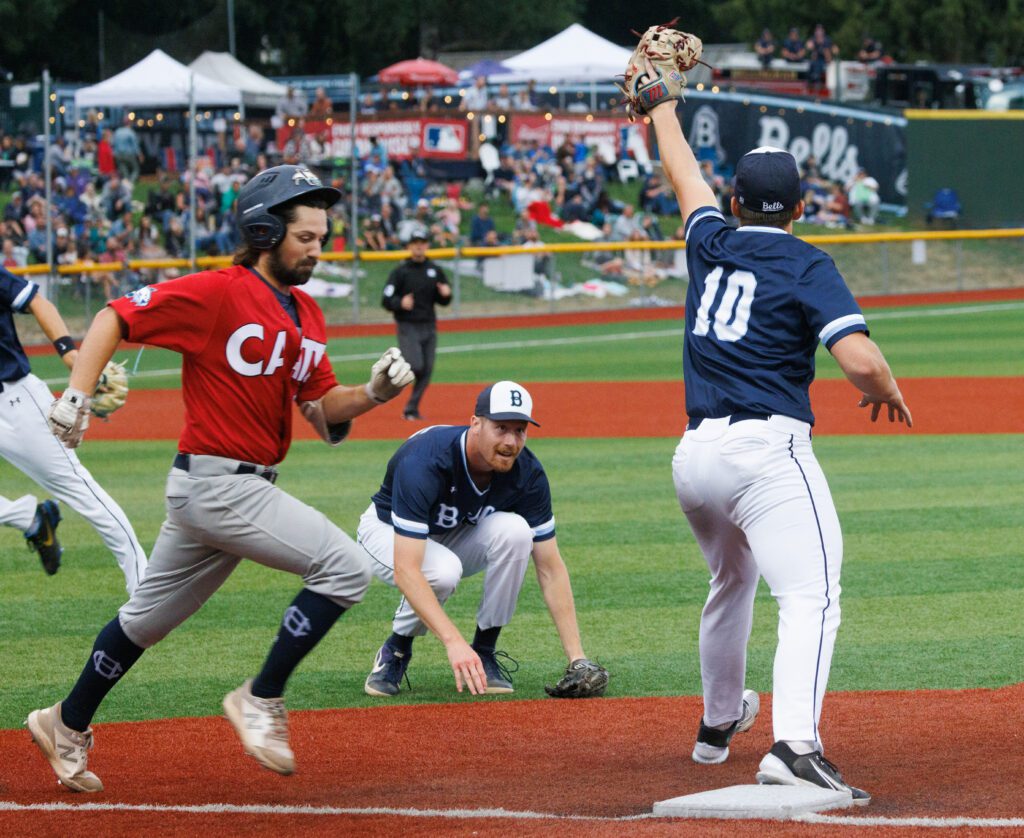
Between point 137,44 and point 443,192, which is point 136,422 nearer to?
point 443,192

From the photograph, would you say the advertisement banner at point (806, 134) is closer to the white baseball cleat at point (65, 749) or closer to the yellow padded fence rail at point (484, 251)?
the yellow padded fence rail at point (484, 251)

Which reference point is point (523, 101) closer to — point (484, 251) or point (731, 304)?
point (484, 251)

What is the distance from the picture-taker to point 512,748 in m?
5.67

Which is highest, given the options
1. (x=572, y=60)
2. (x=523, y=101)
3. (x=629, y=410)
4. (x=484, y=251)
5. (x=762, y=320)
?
(x=572, y=60)

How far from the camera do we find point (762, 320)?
490 centimetres

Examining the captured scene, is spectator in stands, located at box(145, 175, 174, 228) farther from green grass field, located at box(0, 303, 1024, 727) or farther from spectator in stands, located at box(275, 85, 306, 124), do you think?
green grass field, located at box(0, 303, 1024, 727)

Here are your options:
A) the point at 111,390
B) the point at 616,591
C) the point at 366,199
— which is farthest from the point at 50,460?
the point at 366,199

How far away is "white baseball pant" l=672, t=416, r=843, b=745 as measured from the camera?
476cm

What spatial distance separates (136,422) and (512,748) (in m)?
11.5

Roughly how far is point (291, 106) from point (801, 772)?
33.1 m

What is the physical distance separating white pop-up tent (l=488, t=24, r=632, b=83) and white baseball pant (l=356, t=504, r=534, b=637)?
28.7m

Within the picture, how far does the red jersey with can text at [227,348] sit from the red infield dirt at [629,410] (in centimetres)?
989

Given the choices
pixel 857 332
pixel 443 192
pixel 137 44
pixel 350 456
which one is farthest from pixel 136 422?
pixel 137 44

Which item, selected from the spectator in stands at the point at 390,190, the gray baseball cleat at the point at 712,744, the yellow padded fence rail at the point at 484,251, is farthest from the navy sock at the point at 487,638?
the spectator in stands at the point at 390,190
